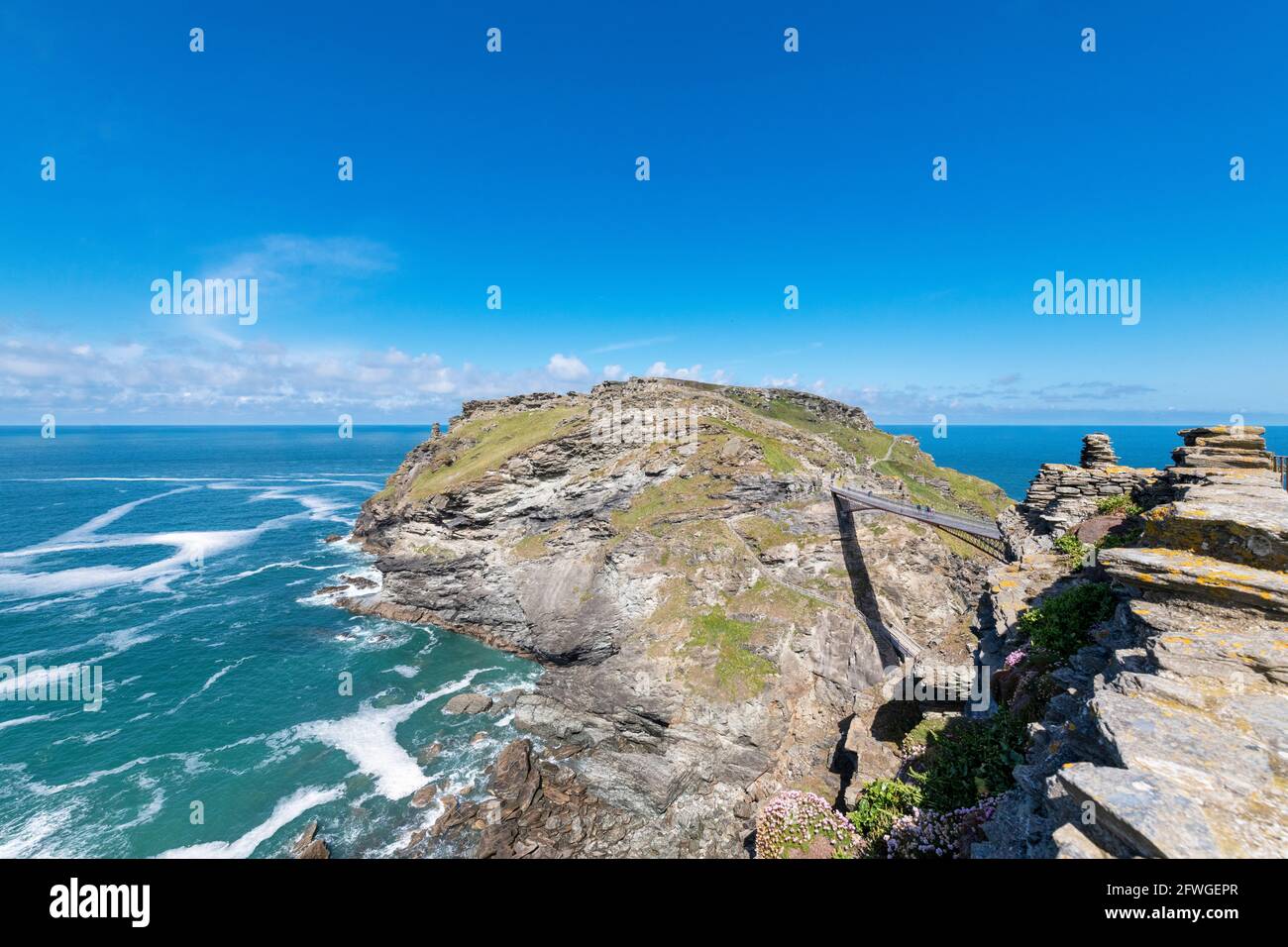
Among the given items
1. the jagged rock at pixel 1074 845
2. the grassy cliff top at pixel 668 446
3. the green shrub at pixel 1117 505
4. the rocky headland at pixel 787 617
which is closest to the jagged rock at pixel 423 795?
the rocky headland at pixel 787 617

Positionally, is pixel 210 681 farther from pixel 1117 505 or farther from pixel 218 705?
pixel 1117 505

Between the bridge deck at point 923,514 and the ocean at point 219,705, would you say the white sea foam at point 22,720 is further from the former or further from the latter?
the bridge deck at point 923,514

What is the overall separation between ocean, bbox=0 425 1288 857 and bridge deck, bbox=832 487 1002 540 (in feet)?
124

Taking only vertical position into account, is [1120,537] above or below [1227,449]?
below

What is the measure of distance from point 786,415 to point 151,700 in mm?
105282

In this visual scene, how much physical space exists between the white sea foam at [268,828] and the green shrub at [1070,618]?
41441 millimetres

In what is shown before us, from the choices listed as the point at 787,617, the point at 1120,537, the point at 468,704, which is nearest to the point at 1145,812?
the point at 1120,537

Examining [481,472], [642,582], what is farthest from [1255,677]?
[481,472]

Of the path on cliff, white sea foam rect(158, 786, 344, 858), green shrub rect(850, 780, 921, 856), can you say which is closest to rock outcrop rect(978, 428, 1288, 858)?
green shrub rect(850, 780, 921, 856)

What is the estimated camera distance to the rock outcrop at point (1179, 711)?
21.8 feet

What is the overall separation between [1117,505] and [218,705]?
65.3m

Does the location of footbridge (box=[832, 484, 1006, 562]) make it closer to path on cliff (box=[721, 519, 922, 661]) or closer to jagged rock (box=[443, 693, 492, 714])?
path on cliff (box=[721, 519, 922, 661])

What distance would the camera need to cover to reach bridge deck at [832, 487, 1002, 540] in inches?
1486

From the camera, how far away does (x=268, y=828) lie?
3073 cm
